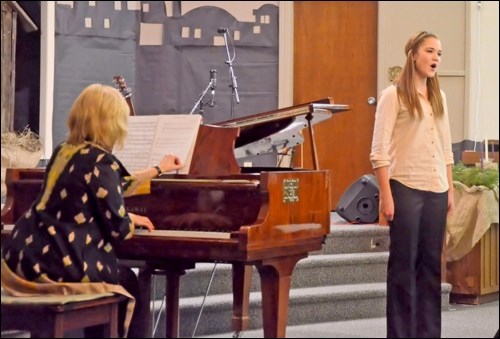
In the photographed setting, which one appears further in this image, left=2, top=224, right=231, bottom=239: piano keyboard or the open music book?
the open music book

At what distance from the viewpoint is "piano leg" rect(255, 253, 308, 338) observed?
3.56m

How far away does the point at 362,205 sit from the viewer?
6320 mm

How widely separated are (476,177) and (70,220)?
3.42 meters

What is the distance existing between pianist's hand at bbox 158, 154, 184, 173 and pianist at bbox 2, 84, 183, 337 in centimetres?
28

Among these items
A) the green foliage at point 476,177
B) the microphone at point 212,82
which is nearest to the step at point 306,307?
the green foliage at point 476,177

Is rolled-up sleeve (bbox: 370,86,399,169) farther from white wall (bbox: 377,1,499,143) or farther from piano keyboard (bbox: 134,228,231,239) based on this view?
white wall (bbox: 377,1,499,143)

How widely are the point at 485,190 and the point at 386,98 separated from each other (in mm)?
2168

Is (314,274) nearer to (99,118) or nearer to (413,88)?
(413,88)

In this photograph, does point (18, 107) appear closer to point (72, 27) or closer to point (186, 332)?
point (72, 27)

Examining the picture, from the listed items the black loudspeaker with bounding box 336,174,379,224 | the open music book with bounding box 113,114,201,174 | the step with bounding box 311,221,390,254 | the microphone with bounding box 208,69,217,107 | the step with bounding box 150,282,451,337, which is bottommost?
the step with bounding box 150,282,451,337

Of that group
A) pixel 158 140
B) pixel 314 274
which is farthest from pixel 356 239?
pixel 158 140

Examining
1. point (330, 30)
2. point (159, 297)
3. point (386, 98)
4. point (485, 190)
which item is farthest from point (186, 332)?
point (330, 30)

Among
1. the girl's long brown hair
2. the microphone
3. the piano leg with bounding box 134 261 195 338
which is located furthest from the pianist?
the microphone

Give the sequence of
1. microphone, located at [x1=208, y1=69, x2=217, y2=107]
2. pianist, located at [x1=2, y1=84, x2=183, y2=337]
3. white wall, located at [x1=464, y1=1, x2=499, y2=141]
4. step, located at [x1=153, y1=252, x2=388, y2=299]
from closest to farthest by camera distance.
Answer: pianist, located at [x1=2, y1=84, x2=183, y2=337]
step, located at [x1=153, y1=252, x2=388, y2=299]
microphone, located at [x1=208, y1=69, x2=217, y2=107]
white wall, located at [x1=464, y1=1, x2=499, y2=141]
